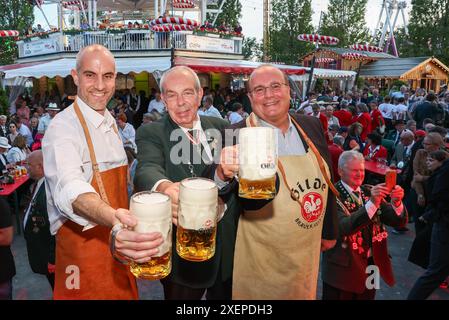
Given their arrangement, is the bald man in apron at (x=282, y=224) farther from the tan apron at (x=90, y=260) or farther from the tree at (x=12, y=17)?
the tree at (x=12, y=17)

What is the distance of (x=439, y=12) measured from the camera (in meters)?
38.5

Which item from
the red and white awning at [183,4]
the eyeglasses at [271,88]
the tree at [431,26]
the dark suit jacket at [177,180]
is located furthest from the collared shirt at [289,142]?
the tree at [431,26]

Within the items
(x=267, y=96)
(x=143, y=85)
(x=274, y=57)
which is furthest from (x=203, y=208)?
(x=274, y=57)

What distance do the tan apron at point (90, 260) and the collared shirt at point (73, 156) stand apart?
0.15ft

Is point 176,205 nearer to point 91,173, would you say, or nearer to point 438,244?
point 91,173

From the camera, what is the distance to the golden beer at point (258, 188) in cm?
132

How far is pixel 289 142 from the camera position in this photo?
91.4 inches

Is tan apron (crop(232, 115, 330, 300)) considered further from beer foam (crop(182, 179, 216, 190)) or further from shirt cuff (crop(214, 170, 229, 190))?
beer foam (crop(182, 179, 216, 190))

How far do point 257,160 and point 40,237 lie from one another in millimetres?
2291

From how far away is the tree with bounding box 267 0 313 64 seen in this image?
39.5 metres

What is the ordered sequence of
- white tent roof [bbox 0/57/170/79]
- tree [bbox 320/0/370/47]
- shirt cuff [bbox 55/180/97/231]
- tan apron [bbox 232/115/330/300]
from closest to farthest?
shirt cuff [bbox 55/180/97/231] → tan apron [bbox 232/115/330/300] → white tent roof [bbox 0/57/170/79] → tree [bbox 320/0/370/47]

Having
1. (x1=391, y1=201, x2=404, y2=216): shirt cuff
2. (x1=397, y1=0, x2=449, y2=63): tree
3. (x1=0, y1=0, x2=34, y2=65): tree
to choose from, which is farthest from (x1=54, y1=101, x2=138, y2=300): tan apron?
(x1=397, y1=0, x2=449, y2=63): tree

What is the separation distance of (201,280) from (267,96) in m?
1.05

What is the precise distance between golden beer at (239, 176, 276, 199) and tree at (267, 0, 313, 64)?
39846mm
